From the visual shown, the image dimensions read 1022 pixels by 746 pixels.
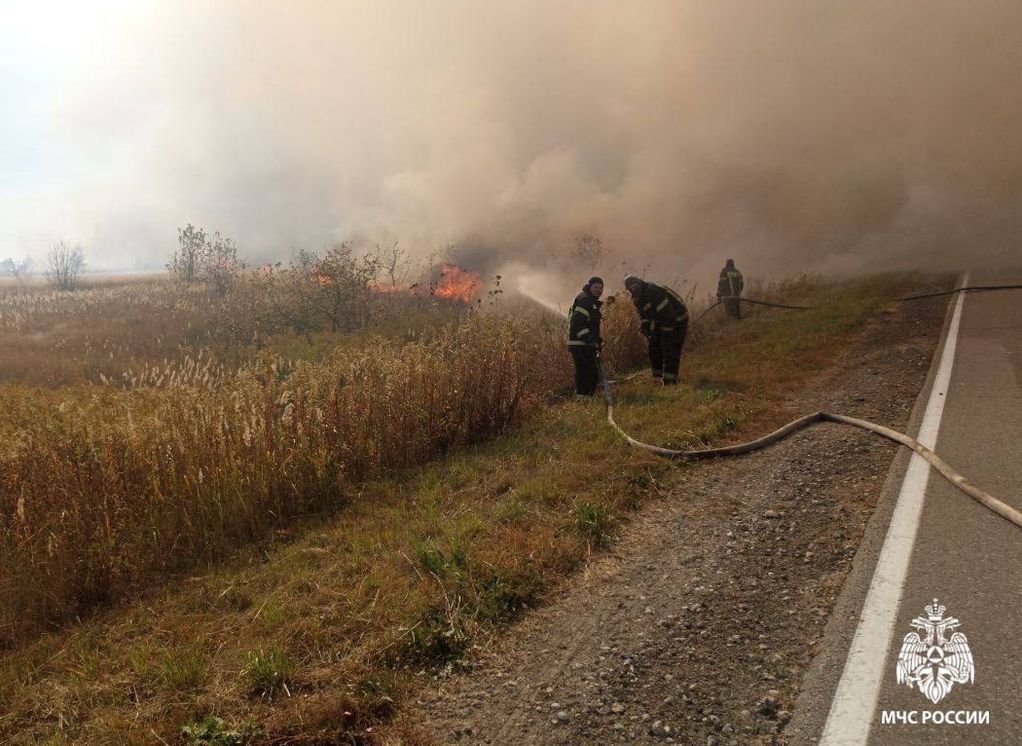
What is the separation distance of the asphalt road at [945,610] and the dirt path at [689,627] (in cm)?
13

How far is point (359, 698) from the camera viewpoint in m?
2.68

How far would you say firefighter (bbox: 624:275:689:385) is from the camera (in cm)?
839

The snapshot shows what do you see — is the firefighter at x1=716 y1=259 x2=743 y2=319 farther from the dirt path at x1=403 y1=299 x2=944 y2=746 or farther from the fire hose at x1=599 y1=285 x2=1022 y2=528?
the dirt path at x1=403 y1=299 x2=944 y2=746

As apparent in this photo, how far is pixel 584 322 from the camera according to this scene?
27.4 ft

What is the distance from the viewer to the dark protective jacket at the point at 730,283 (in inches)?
601

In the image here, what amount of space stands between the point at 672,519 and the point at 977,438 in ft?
9.64

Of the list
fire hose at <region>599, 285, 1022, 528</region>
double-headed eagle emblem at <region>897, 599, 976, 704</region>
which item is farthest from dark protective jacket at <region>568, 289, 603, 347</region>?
double-headed eagle emblem at <region>897, 599, 976, 704</region>

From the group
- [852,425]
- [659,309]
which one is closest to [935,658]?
[852,425]

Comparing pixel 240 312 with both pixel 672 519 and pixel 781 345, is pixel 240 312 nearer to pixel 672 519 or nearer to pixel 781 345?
pixel 781 345

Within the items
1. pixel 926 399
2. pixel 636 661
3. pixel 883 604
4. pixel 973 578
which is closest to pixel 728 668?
pixel 636 661

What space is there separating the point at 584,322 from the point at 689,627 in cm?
569

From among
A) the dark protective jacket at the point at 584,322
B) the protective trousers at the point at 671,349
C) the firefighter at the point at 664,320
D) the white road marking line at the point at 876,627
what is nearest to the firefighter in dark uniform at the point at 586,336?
the dark protective jacket at the point at 584,322

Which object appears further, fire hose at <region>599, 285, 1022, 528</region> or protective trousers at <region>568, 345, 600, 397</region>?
protective trousers at <region>568, 345, 600, 397</region>

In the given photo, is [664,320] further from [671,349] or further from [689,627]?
[689,627]
